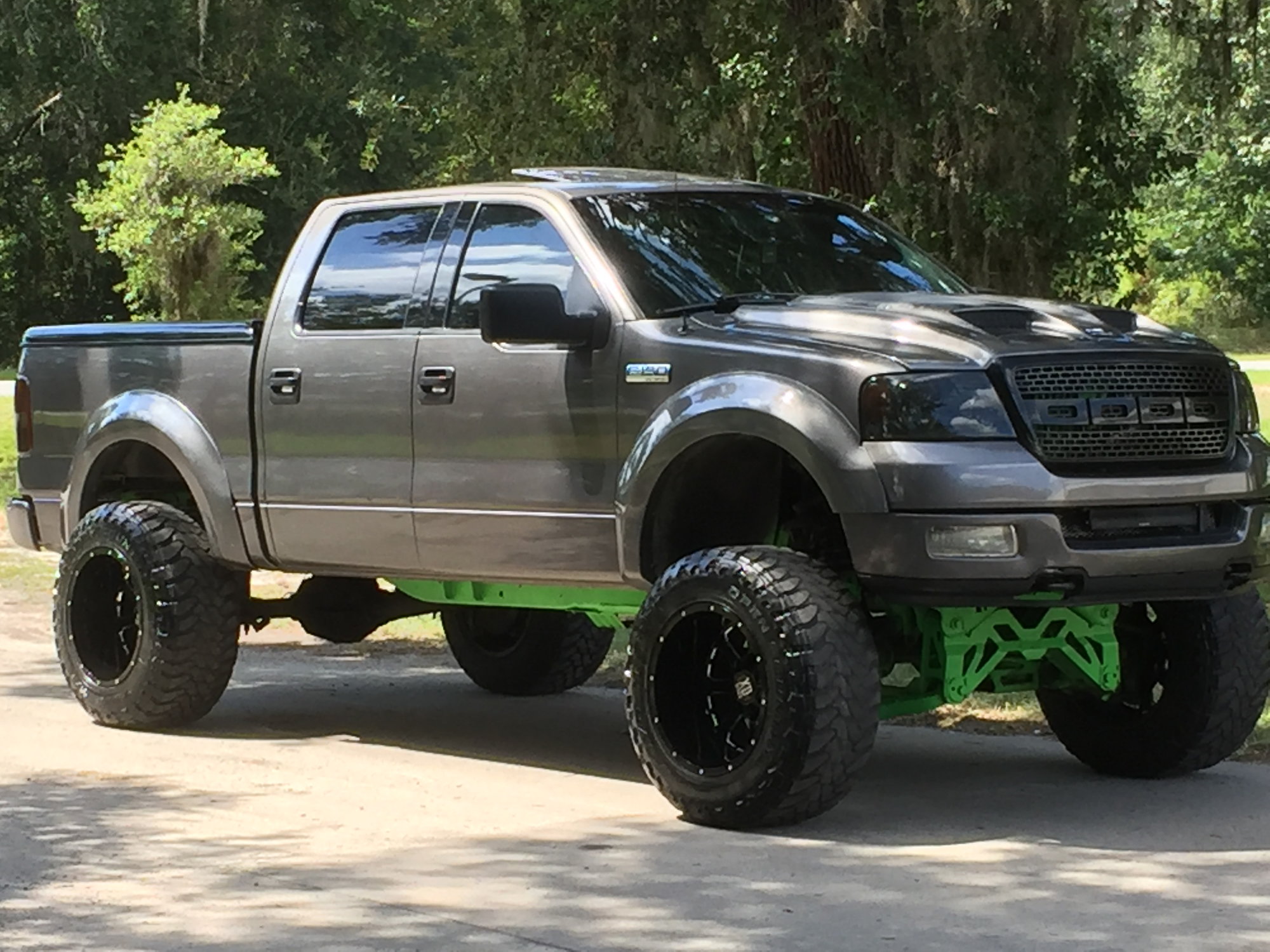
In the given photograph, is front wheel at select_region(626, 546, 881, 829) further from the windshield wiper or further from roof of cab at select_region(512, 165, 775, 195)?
roof of cab at select_region(512, 165, 775, 195)

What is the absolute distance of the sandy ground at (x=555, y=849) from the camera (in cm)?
596

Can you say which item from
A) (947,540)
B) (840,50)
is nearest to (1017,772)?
(947,540)

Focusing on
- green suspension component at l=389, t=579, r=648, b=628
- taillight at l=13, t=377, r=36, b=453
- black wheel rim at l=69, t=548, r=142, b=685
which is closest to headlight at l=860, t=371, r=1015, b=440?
green suspension component at l=389, t=579, r=648, b=628

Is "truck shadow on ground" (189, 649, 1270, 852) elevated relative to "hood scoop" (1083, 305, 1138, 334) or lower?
lower

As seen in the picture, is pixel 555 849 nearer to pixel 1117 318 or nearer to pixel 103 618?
pixel 1117 318

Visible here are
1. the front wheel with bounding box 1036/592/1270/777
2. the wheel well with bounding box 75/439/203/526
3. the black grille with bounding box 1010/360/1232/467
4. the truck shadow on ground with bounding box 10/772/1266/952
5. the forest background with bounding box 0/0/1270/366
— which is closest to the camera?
the truck shadow on ground with bounding box 10/772/1266/952

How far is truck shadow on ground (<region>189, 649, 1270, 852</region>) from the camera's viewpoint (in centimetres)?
736

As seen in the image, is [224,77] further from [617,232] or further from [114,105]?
[617,232]

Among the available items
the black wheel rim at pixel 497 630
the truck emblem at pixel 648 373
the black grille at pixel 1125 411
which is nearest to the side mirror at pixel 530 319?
the truck emblem at pixel 648 373

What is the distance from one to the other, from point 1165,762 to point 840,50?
278 inches

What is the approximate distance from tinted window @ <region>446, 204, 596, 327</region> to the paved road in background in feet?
5.53

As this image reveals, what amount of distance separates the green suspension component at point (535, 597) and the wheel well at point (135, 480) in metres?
1.18

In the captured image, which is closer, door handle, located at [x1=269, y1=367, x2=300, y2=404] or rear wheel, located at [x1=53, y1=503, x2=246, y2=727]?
door handle, located at [x1=269, y1=367, x2=300, y2=404]

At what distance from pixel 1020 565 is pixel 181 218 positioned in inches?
1131
